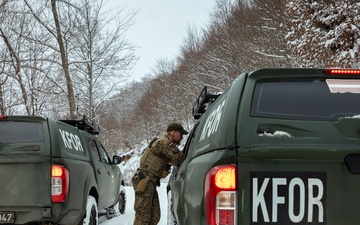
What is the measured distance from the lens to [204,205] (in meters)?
2.19

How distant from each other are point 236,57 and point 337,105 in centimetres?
2505

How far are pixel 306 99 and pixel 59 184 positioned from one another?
121 inches

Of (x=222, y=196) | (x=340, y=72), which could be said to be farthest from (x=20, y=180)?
(x=340, y=72)

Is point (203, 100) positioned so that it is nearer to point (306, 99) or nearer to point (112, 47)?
point (306, 99)

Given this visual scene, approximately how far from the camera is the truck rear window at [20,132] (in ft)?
14.7

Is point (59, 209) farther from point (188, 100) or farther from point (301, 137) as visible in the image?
point (188, 100)

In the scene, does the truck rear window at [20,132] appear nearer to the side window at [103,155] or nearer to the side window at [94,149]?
the side window at [94,149]

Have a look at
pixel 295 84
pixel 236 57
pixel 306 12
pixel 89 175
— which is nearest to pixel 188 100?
pixel 236 57

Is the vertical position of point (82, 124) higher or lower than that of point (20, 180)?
higher

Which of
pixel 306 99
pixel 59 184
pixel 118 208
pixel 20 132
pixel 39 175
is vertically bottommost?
pixel 118 208

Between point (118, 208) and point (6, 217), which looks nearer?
point (6, 217)

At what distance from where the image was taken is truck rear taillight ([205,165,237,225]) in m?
2.00

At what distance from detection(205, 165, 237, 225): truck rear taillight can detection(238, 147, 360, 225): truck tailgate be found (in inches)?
1.9

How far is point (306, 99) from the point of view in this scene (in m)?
2.28
